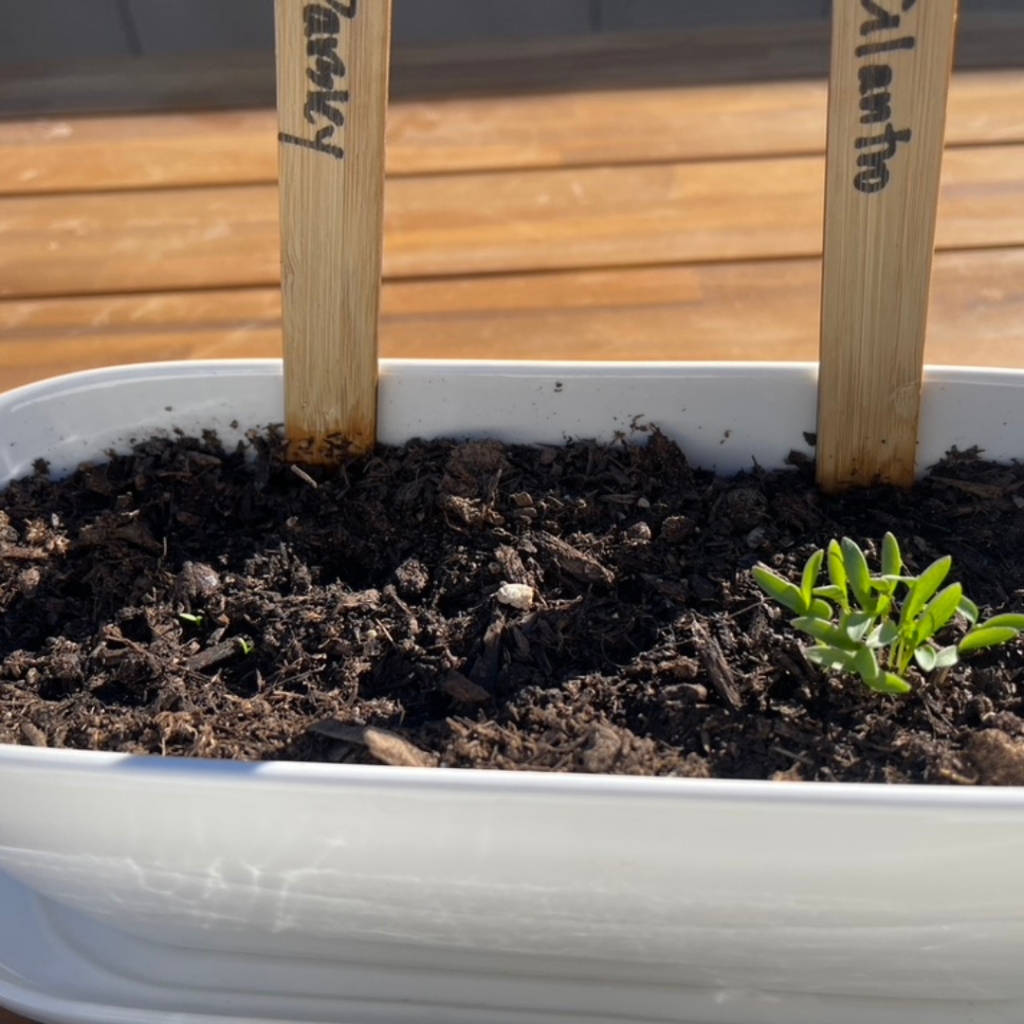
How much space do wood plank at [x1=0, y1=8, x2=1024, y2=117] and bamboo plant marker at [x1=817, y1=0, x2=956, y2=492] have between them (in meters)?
0.88

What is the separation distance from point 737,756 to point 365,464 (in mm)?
351

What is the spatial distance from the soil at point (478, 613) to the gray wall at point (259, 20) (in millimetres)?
1072

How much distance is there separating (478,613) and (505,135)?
0.86 metres

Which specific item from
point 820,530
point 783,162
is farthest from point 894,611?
point 783,162

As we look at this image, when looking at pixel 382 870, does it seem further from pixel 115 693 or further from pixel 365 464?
pixel 365 464

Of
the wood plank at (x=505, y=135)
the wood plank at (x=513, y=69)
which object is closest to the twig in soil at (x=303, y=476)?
the wood plank at (x=505, y=135)

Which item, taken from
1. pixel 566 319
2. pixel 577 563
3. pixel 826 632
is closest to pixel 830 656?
pixel 826 632

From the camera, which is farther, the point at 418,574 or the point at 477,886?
the point at 418,574

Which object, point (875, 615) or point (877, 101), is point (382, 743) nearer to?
point (875, 615)

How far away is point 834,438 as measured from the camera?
758 mm

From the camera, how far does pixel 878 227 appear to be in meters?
0.67

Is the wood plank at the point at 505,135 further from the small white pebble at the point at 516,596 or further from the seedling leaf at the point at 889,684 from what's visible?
the seedling leaf at the point at 889,684

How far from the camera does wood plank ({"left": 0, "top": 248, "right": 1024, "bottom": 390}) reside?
3.53ft

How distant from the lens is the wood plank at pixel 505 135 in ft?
4.39
